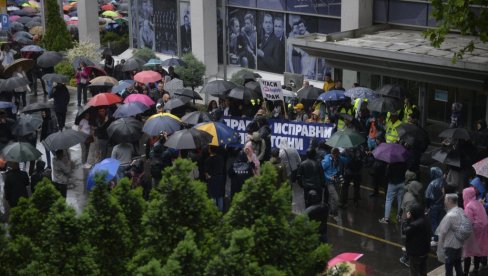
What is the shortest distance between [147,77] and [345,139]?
8199 millimetres

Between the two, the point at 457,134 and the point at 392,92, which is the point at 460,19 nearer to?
the point at 457,134

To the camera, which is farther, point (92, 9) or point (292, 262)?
point (92, 9)

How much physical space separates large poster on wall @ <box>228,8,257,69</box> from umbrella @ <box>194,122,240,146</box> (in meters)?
12.5

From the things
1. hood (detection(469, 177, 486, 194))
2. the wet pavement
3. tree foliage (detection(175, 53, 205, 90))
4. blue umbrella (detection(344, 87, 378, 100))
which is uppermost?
blue umbrella (detection(344, 87, 378, 100))

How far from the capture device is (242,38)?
2931 cm

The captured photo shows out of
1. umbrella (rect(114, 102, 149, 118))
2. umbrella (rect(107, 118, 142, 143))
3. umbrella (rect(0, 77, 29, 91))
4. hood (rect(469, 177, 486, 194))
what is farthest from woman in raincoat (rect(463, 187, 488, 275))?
umbrella (rect(0, 77, 29, 91))

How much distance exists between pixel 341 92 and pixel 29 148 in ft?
24.9

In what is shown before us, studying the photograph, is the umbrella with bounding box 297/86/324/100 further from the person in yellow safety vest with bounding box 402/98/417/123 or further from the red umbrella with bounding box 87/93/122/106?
the red umbrella with bounding box 87/93/122/106

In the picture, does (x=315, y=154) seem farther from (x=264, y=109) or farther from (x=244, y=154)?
(x=264, y=109)

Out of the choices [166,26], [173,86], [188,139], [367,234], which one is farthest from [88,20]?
[367,234]

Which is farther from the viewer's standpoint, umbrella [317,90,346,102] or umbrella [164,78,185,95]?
umbrella [164,78,185,95]

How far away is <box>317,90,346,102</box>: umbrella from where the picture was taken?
19.8m

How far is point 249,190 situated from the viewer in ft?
25.7

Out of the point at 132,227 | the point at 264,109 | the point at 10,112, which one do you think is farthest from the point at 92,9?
the point at 132,227
